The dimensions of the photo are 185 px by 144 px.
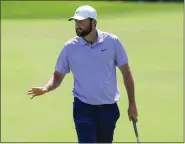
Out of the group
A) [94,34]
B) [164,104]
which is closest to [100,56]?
[94,34]

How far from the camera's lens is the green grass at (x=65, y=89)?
27.5ft

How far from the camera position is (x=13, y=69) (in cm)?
1470

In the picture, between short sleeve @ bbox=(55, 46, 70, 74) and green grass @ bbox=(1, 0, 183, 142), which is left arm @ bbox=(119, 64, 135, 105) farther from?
green grass @ bbox=(1, 0, 183, 142)

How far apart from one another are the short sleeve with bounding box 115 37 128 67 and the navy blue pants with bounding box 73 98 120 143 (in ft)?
1.31

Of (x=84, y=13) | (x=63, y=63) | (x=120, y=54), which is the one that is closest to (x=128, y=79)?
(x=120, y=54)

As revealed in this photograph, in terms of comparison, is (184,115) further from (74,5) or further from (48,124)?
(74,5)

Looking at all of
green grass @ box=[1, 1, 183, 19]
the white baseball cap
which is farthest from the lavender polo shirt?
green grass @ box=[1, 1, 183, 19]

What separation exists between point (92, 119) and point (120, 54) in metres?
0.62

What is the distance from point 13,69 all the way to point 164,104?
17.9 feet

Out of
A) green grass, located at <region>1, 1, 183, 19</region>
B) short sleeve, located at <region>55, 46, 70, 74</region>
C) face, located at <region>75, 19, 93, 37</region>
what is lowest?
green grass, located at <region>1, 1, 183, 19</region>

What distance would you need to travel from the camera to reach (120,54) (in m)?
5.24

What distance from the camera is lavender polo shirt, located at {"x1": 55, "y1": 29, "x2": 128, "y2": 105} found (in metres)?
5.14

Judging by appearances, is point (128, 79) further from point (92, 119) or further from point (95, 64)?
point (92, 119)

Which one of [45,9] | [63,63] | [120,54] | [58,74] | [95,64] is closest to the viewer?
[95,64]
